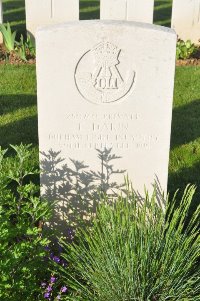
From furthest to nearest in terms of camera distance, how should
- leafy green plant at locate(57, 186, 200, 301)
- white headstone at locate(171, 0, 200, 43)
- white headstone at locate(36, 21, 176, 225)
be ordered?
white headstone at locate(171, 0, 200, 43) < white headstone at locate(36, 21, 176, 225) < leafy green plant at locate(57, 186, 200, 301)

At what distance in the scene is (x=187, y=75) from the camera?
658cm

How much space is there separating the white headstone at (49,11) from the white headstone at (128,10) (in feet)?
Answer: 1.39

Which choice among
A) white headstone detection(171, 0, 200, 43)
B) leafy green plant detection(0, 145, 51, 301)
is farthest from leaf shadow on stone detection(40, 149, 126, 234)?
white headstone detection(171, 0, 200, 43)

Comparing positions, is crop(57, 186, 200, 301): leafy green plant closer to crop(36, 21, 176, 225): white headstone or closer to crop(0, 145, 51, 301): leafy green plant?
crop(0, 145, 51, 301): leafy green plant

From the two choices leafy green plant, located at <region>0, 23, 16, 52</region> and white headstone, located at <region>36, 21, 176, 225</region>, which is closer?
white headstone, located at <region>36, 21, 176, 225</region>

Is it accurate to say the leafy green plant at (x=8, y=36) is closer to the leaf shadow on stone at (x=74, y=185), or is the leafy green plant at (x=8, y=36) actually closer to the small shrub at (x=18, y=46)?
the small shrub at (x=18, y=46)

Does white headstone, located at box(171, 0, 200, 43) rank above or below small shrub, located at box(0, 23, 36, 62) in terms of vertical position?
above

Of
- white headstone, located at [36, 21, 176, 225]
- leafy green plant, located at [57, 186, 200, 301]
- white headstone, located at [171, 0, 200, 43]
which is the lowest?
leafy green plant, located at [57, 186, 200, 301]

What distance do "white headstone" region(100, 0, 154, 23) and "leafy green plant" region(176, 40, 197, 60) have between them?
562 millimetres

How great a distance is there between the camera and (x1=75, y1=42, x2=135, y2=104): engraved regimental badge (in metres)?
2.90

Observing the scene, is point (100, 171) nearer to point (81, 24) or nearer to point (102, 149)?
point (102, 149)

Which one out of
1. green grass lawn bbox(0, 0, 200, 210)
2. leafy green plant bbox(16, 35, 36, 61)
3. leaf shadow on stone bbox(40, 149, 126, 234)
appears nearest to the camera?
leaf shadow on stone bbox(40, 149, 126, 234)

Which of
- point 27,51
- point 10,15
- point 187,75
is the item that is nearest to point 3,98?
point 27,51

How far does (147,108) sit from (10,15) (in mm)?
7450
